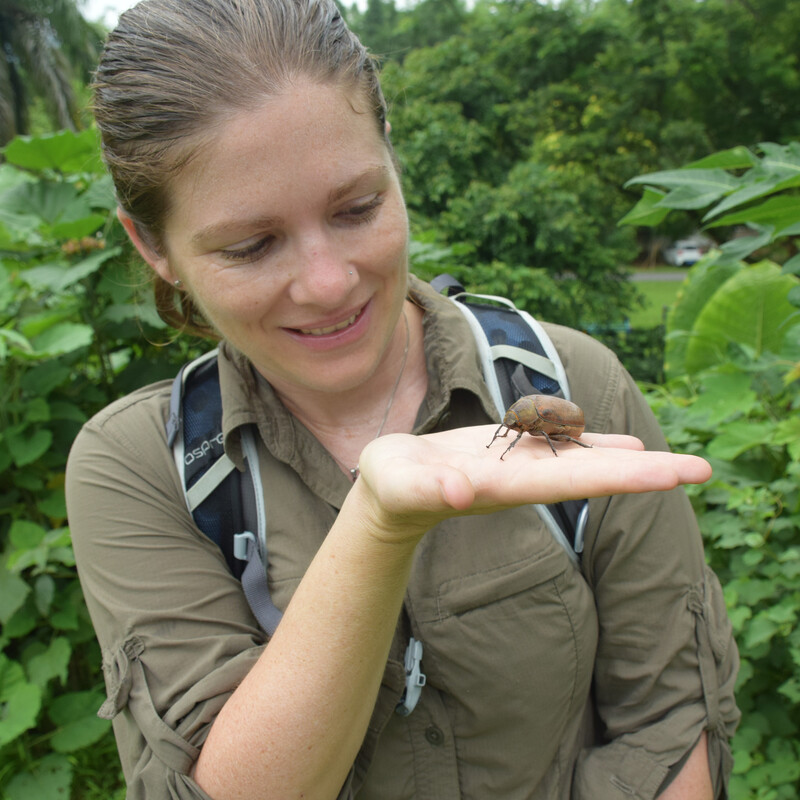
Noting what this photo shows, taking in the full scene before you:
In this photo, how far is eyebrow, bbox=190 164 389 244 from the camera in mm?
1633

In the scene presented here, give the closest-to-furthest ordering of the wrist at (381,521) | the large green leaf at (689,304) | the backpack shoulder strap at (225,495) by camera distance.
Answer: the wrist at (381,521) → the backpack shoulder strap at (225,495) → the large green leaf at (689,304)

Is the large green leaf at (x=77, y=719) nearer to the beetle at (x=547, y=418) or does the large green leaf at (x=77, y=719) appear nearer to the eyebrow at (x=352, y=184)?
the beetle at (x=547, y=418)

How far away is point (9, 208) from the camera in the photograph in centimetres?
363

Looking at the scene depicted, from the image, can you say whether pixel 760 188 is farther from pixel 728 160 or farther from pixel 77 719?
pixel 77 719

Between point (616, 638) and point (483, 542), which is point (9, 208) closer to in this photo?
point (483, 542)

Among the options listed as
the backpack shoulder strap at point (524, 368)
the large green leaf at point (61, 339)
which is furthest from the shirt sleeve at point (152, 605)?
the large green leaf at point (61, 339)

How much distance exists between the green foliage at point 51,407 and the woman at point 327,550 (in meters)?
1.66

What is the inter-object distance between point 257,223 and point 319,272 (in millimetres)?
195

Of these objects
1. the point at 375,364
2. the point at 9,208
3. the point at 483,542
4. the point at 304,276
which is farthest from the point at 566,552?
the point at 9,208

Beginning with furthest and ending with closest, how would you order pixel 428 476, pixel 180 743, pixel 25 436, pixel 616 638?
pixel 25 436
pixel 616 638
pixel 180 743
pixel 428 476

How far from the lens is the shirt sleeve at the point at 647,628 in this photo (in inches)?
69.7

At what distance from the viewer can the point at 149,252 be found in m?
1.99

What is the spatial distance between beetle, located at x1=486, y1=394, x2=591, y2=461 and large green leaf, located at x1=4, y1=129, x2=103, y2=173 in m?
2.73

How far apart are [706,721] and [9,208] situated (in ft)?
13.2
